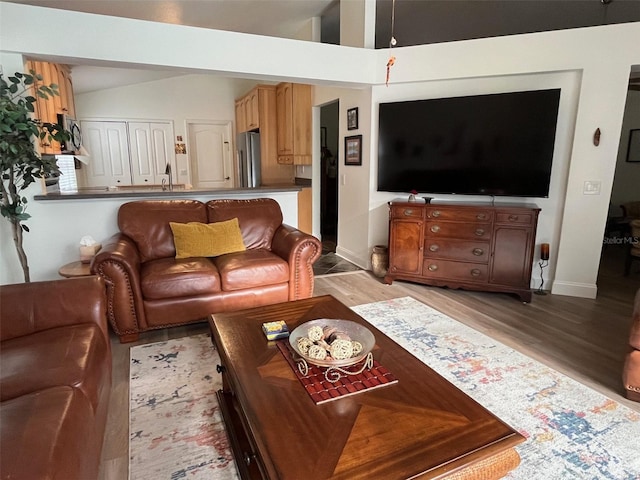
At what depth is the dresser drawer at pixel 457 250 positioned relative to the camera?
3.61 meters

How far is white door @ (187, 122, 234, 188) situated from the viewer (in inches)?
276

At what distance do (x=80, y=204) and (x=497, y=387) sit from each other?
3523mm

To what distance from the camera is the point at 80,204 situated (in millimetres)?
3229

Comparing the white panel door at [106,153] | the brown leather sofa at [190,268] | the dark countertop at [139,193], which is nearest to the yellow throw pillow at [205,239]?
the brown leather sofa at [190,268]

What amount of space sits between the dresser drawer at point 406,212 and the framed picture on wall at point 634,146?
436cm

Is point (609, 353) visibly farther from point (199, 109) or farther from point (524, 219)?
point (199, 109)

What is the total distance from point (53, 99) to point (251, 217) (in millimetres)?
2750

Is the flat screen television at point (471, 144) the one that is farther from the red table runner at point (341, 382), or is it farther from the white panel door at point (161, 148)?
the white panel door at point (161, 148)

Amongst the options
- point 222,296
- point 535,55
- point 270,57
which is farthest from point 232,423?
point 535,55

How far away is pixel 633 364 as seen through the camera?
6.62ft

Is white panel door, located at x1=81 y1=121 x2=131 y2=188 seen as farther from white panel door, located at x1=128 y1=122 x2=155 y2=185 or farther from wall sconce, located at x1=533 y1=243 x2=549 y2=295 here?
wall sconce, located at x1=533 y1=243 x2=549 y2=295

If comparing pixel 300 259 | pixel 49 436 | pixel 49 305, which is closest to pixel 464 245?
pixel 300 259

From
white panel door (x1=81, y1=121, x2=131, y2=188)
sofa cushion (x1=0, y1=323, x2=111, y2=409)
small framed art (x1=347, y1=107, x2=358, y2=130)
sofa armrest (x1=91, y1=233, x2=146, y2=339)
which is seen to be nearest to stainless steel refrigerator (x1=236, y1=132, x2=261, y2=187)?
small framed art (x1=347, y1=107, x2=358, y2=130)

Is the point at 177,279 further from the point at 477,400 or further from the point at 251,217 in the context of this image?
the point at 477,400
